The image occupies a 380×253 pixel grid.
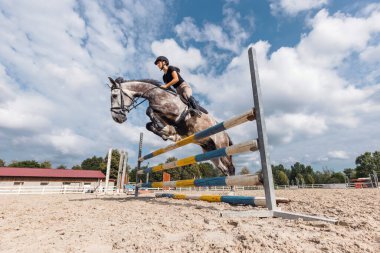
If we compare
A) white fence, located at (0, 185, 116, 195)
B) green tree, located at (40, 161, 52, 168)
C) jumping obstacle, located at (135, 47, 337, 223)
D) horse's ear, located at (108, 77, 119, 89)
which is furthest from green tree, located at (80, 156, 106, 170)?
jumping obstacle, located at (135, 47, 337, 223)

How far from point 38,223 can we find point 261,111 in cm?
262

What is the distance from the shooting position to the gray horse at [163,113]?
4.28m

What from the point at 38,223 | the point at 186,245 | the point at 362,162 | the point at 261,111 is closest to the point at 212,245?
the point at 186,245

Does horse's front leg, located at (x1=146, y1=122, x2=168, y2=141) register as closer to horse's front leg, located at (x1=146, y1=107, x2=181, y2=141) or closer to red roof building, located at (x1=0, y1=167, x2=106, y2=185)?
horse's front leg, located at (x1=146, y1=107, x2=181, y2=141)

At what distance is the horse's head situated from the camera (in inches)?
184

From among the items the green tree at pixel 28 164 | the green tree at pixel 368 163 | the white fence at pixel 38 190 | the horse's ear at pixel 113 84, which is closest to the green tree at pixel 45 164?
the green tree at pixel 28 164

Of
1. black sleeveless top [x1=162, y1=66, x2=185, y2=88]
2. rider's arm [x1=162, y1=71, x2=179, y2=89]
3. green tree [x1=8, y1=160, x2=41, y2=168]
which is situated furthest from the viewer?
green tree [x1=8, y1=160, x2=41, y2=168]

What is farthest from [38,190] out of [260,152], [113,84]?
[260,152]

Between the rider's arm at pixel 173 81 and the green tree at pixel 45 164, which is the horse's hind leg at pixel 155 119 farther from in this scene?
the green tree at pixel 45 164

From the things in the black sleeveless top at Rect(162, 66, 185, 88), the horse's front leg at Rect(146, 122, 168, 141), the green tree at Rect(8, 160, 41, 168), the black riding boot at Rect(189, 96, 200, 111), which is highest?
the green tree at Rect(8, 160, 41, 168)

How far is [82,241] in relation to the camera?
5.04ft

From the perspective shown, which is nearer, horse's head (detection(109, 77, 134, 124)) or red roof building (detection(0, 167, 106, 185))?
horse's head (detection(109, 77, 134, 124))

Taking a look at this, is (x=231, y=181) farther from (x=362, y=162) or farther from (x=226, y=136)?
(x=362, y=162)

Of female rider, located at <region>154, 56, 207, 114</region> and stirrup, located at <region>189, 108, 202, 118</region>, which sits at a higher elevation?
female rider, located at <region>154, 56, 207, 114</region>
